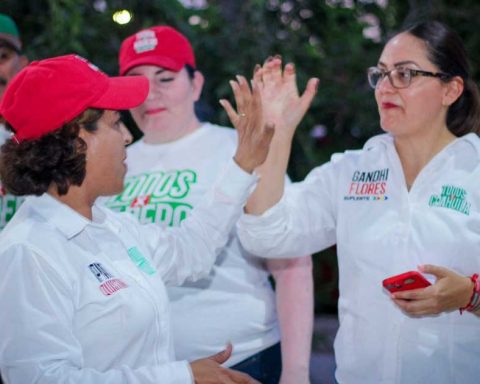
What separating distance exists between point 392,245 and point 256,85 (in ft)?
2.26

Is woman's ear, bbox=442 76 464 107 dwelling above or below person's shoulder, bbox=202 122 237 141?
above

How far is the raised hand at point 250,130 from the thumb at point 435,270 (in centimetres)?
64

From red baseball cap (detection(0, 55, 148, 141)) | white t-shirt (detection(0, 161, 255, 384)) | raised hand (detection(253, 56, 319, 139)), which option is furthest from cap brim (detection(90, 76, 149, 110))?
raised hand (detection(253, 56, 319, 139))

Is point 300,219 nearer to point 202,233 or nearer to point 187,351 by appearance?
point 202,233

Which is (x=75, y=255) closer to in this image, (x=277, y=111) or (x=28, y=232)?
(x=28, y=232)

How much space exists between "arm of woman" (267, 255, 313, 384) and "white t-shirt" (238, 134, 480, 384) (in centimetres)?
35

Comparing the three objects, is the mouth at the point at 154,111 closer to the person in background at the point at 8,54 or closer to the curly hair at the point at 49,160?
the person in background at the point at 8,54

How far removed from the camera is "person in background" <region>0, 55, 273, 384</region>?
165 cm

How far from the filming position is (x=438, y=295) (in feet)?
6.39

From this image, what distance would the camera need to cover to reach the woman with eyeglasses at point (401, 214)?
6.73 feet

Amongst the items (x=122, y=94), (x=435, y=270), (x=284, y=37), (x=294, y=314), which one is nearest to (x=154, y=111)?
(x=122, y=94)

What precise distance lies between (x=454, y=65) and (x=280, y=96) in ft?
1.86

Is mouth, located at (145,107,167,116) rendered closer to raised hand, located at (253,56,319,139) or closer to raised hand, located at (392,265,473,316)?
raised hand, located at (253,56,319,139)

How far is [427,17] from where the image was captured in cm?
479
